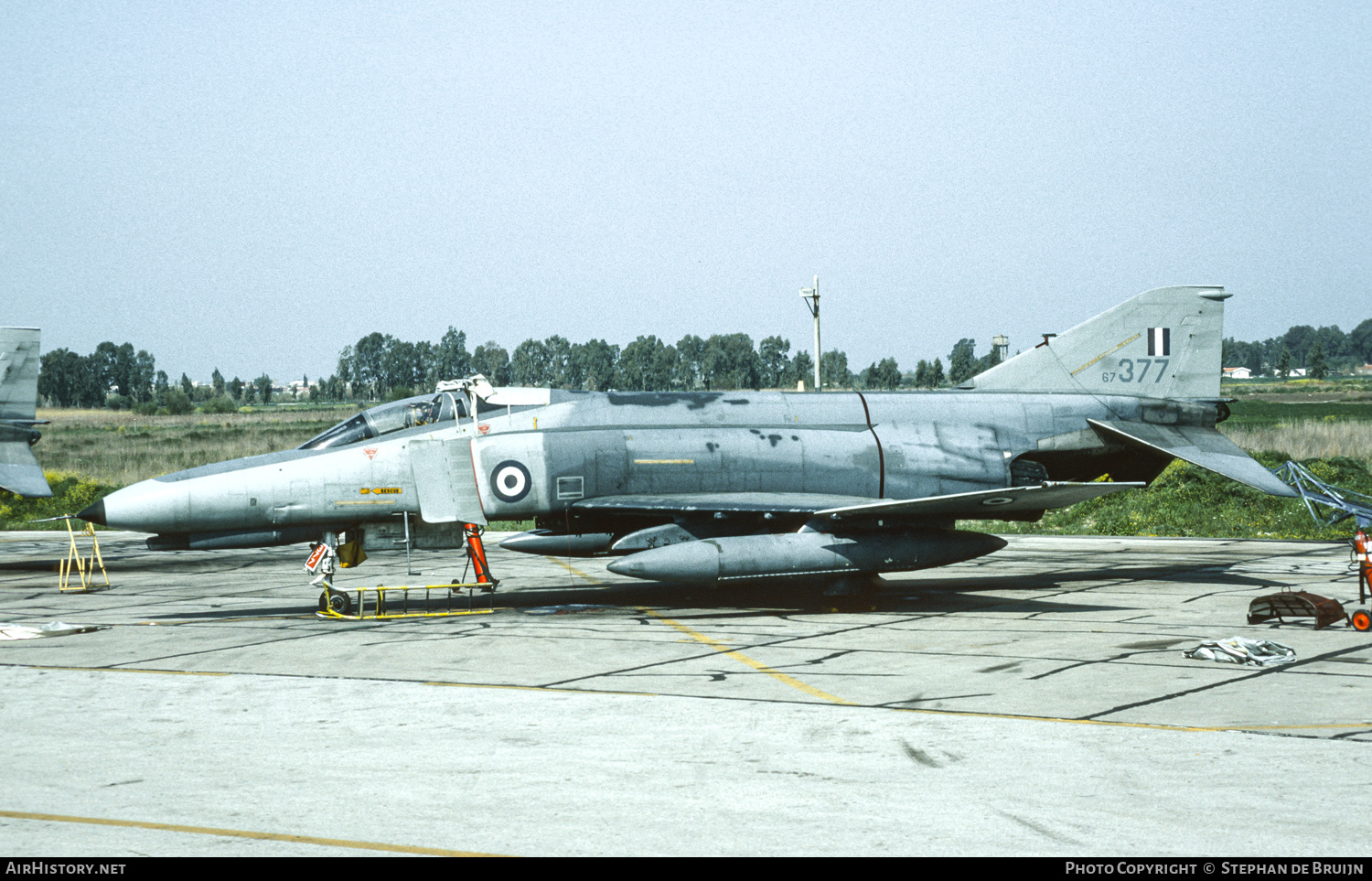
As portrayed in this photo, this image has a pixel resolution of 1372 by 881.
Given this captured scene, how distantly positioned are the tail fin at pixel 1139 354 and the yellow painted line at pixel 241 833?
45.7ft

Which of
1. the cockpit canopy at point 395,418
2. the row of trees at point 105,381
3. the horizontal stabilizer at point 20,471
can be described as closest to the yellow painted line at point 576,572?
the cockpit canopy at point 395,418

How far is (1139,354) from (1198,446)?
6.09ft

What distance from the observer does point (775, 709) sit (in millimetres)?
8938

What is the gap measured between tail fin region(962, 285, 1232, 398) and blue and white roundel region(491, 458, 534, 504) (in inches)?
299

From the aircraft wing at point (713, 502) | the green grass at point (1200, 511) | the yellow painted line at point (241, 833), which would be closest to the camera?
the yellow painted line at point (241, 833)

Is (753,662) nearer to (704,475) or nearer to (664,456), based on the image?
(704,475)

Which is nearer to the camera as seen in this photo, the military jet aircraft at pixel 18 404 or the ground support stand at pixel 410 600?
the ground support stand at pixel 410 600

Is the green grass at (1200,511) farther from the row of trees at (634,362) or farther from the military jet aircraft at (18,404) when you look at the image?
the row of trees at (634,362)

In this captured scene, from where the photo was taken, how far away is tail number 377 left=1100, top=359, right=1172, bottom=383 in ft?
58.6

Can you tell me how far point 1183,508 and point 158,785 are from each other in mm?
24076

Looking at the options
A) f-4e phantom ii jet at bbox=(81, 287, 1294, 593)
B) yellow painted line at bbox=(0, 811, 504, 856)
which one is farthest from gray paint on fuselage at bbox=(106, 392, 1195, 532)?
yellow painted line at bbox=(0, 811, 504, 856)

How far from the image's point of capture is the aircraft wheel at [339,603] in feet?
47.0

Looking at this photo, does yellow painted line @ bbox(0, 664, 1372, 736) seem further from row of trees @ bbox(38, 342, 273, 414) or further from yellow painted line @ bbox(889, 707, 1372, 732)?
row of trees @ bbox(38, 342, 273, 414)
